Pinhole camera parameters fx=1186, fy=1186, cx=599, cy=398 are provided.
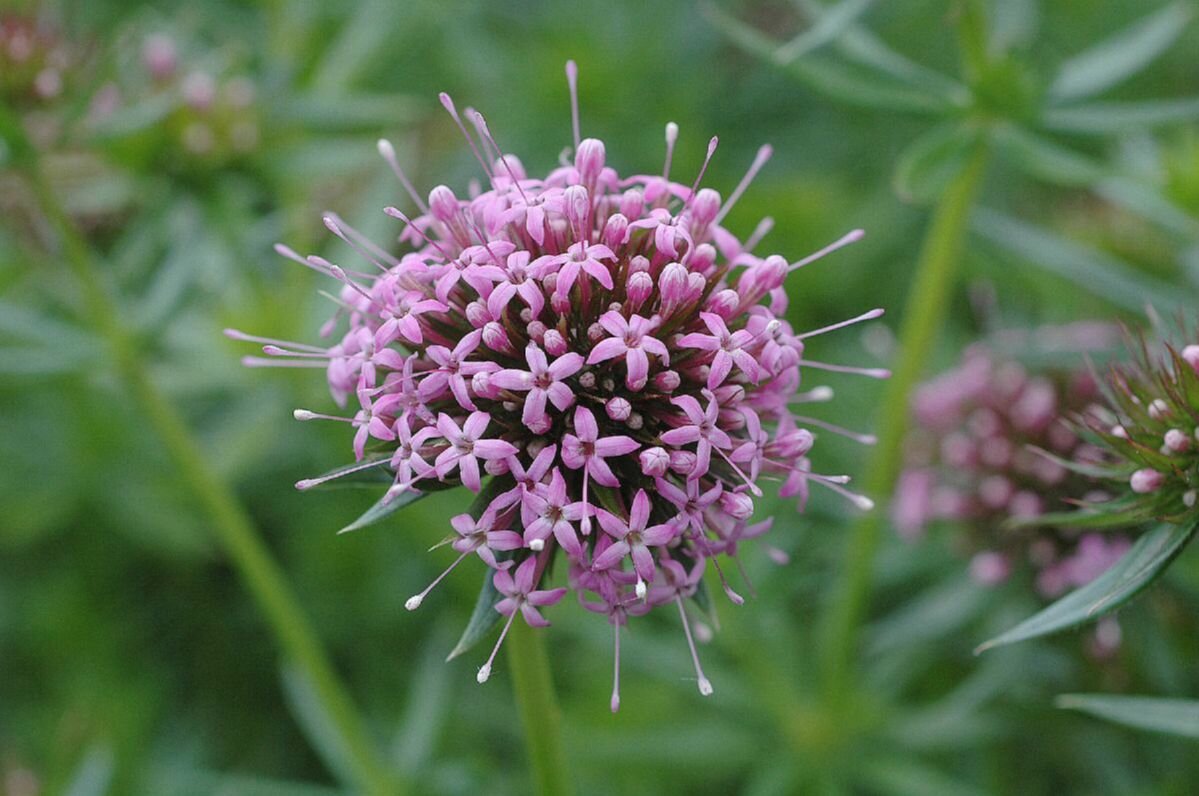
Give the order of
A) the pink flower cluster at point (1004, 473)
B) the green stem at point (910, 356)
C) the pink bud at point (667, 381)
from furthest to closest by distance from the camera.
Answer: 1. the pink flower cluster at point (1004, 473)
2. the green stem at point (910, 356)
3. the pink bud at point (667, 381)

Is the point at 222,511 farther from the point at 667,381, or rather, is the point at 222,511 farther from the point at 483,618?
the point at 667,381

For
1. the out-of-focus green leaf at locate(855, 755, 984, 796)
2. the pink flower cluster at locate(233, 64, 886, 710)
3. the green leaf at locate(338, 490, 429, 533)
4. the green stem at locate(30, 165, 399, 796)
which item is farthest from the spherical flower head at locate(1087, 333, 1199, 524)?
the green stem at locate(30, 165, 399, 796)

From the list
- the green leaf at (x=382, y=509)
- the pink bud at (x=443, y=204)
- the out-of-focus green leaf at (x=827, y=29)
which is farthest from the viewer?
the out-of-focus green leaf at (x=827, y=29)

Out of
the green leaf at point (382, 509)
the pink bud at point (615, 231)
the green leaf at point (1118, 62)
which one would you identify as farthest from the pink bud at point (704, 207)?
the green leaf at point (1118, 62)

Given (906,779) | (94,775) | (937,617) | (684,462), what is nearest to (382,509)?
(684,462)

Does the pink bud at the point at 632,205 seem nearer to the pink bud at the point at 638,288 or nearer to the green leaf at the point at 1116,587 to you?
the pink bud at the point at 638,288

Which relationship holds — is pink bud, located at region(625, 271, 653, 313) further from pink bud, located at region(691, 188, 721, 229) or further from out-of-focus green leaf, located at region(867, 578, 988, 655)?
out-of-focus green leaf, located at region(867, 578, 988, 655)
